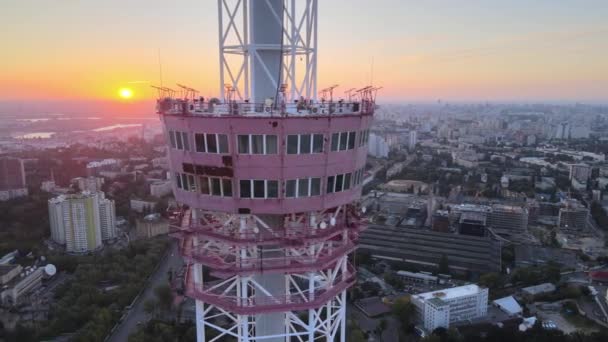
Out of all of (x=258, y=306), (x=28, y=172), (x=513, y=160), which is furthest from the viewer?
(x=513, y=160)

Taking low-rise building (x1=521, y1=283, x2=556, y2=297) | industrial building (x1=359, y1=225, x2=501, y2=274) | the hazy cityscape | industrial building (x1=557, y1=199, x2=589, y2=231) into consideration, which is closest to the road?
the hazy cityscape

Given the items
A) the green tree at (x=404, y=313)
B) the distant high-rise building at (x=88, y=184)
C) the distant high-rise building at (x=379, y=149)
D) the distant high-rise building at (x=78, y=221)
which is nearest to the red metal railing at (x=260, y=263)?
the green tree at (x=404, y=313)

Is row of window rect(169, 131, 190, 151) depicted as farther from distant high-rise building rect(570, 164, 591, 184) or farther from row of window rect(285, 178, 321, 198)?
distant high-rise building rect(570, 164, 591, 184)

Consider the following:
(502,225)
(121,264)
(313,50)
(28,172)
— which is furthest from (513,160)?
(313,50)

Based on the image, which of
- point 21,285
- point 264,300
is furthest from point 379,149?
point 264,300

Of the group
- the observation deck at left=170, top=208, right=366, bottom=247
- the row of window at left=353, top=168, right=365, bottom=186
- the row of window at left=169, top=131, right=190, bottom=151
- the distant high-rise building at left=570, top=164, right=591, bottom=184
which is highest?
the row of window at left=169, top=131, right=190, bottom=151

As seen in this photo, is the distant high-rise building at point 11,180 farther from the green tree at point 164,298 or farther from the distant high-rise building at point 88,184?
the green tree at point 164,298

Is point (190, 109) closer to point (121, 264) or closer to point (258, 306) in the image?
point (258, 306)
